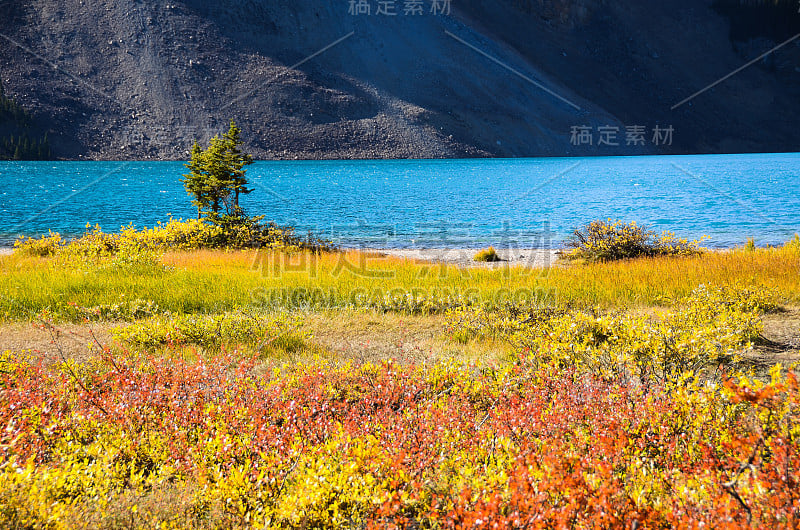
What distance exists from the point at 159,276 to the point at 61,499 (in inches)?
402

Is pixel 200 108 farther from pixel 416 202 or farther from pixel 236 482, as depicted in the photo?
pixel 236 482

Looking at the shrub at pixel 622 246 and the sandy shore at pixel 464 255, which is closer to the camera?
the shrub at pixel 622 246

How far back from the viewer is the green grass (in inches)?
424

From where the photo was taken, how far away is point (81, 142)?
325 feet

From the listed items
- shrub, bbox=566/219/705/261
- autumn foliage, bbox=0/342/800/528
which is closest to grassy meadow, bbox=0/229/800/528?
autumn foliage, bbox=0/342/800/528

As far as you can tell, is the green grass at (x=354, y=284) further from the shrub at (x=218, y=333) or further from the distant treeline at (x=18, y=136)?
the distant treeline at (x=18, y=136)

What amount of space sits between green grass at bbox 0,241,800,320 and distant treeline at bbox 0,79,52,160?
103638mm

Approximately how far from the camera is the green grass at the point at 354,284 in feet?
35.4

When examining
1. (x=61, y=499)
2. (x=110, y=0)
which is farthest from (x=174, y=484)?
(x=110, y=0)

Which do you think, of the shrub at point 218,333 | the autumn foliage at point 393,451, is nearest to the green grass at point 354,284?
the shrub at point 218,333

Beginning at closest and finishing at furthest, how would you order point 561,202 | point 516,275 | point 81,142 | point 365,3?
1. point 516,275
2. point 561,202
3. point 81,142
4. point 365,3

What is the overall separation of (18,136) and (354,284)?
11729cm

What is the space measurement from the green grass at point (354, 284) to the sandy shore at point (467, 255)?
16.7 ft

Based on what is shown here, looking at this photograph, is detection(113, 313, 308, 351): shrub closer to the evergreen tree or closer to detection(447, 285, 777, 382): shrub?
detection(447, 285, 777, 382): shrub
